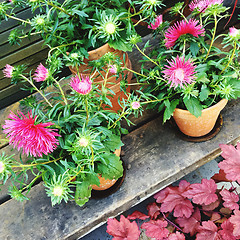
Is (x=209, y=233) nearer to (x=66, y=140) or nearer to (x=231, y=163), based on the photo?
(x=231, y=163)

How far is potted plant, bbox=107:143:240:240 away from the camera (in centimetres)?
107

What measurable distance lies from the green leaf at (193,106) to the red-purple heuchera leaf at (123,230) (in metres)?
0.54

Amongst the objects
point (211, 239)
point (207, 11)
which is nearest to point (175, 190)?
point (211, 239)

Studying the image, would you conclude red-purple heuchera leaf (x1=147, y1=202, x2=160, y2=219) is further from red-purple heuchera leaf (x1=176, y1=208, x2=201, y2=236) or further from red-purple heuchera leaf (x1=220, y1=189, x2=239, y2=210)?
red-purple heuchera leaf (x1=220, y1=189, x2=239, y2=210)

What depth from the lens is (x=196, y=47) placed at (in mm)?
1030

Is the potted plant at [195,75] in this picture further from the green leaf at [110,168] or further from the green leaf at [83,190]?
the green leaf at [83,190]

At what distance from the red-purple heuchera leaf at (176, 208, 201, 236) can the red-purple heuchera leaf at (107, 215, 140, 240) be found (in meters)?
0.25

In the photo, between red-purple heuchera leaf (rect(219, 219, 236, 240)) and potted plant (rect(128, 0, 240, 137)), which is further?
red-purple heuchera leaf (rect(219, 219, 236, 240))

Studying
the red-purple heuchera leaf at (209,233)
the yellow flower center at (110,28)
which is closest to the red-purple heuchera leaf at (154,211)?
the red-purple heuchera leaf at (209,233)

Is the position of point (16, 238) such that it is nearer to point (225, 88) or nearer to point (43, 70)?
point (43, 70)

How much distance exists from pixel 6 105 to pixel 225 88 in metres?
1.46

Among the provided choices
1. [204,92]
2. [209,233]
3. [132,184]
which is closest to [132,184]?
→ [132,184]

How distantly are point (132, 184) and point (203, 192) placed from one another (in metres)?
0.32

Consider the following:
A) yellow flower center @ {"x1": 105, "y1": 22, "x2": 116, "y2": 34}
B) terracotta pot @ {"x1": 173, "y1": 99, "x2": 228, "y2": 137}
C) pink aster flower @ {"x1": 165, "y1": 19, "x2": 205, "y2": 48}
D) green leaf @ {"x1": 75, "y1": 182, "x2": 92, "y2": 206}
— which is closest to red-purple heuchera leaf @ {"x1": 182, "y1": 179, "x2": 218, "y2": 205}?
terracotta pot @ {"x1": 173, "y1": 99, "x2": 228, "y2": 137}
